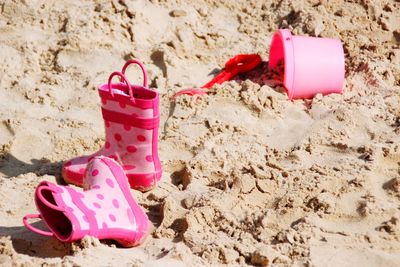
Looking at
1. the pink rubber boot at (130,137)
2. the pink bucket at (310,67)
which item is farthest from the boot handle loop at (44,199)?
the pink bucket at (310,67)

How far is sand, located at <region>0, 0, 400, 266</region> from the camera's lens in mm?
1963

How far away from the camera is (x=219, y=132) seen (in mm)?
2723

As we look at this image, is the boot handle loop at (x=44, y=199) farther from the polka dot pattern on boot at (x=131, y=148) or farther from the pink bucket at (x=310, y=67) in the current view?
the pink bucket at (x=310, y=67)

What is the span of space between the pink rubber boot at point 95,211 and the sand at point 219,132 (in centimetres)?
5

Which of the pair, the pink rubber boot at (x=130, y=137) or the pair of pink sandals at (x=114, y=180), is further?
the pink rubber boot at (x=130, y=137)

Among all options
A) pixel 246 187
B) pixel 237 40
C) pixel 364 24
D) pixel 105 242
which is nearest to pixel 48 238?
pixel 105 242

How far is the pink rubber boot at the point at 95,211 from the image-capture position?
75.7 inches

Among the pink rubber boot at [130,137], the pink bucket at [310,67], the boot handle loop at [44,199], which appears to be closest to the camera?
the boot handle loop at [44,199]

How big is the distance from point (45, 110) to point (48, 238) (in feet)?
3.25

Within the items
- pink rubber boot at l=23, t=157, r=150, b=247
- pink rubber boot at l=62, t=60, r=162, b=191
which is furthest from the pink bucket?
pink rubber boot at l=23, t=157, r=150, b=247

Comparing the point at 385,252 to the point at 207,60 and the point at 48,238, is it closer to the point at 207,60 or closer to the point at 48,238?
the point at 48,238

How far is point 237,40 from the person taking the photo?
11.5 feet

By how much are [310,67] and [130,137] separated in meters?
1.04

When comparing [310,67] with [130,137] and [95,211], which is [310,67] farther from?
[95,211]
